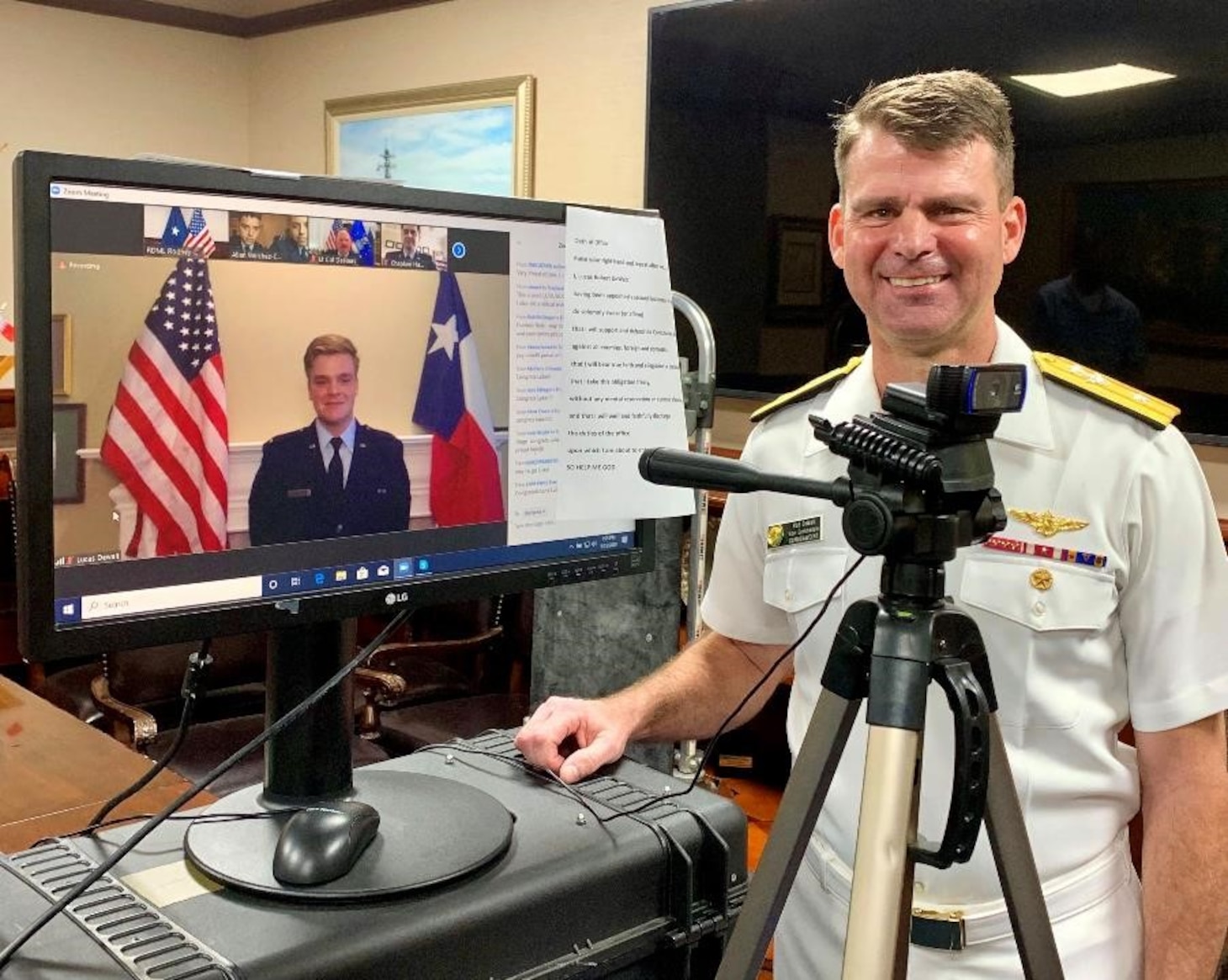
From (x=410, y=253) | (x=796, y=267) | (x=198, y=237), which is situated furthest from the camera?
(x=796, y=267)

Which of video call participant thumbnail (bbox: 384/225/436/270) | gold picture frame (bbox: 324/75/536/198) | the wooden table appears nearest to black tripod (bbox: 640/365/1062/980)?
video call participant thumbnail (bbox: 384/225/436/270)

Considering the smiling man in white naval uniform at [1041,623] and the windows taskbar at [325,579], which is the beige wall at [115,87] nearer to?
the smiling man in white naval uniform at [1041,623]

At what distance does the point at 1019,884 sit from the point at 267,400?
570 mm

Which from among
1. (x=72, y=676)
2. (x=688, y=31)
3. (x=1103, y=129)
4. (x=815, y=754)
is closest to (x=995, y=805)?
(x=815, y=754)

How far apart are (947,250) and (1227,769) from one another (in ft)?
1.75

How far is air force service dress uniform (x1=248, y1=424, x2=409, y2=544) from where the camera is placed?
842 millimetres

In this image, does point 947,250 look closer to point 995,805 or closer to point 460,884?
point 995,805

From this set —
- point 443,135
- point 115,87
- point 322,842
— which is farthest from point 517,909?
point 115,87

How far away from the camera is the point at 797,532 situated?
1.30 m

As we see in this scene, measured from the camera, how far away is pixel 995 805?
2.54 ft

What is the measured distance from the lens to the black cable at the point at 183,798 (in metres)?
0.71

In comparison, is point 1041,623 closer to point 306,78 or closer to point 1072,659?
point 1072,659

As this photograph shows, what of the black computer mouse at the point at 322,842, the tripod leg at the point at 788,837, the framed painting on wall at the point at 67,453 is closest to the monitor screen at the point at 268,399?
the framed painting on wall at the point at 67,453

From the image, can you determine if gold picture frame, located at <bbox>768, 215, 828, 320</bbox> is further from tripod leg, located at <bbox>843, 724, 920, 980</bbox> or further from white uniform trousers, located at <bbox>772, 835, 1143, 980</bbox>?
tripod leg, located at <bbox>843, 724, 920, 980</bbox>
